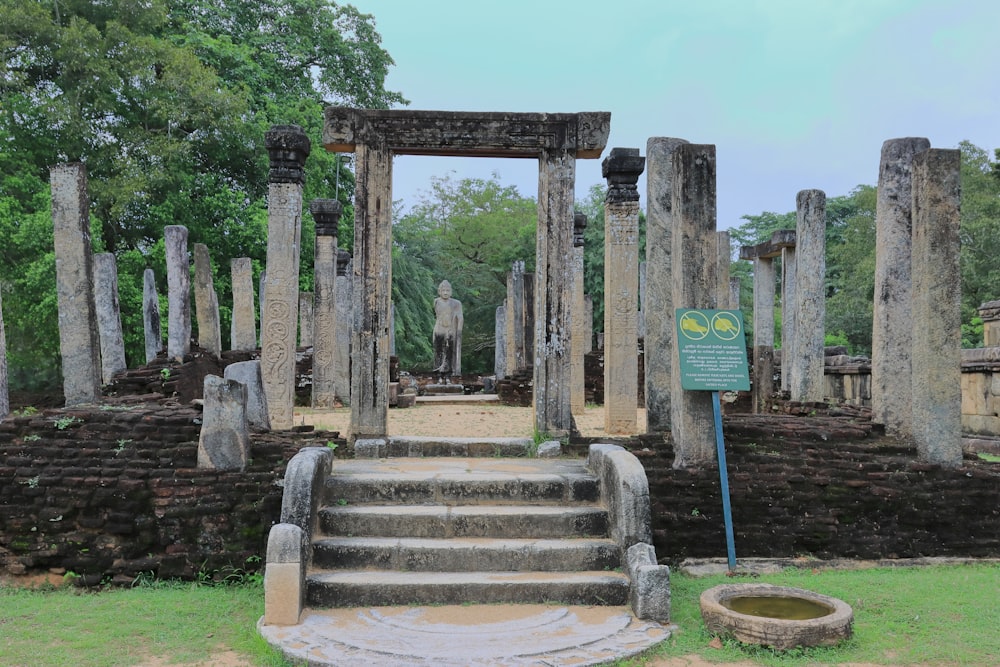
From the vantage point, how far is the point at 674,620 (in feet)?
17.5

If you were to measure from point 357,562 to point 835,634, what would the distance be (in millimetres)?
3227

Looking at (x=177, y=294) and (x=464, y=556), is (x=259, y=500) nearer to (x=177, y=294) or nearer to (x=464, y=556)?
(x=464, y=556)

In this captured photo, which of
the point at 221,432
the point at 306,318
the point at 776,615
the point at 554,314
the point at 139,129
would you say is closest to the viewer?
the point at 776,615

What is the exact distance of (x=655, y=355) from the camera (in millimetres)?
8547

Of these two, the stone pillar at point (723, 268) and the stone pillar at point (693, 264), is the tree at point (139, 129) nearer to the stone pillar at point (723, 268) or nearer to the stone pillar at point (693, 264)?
the stone pillar at point (723, 268)

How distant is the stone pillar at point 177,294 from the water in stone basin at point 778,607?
38.3ft

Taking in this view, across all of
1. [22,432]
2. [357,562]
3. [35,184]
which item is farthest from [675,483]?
[35,184]

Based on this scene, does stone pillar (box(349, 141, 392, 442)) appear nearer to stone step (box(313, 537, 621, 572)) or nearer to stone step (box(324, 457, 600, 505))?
stone step (box(324, 457, 600, 505))

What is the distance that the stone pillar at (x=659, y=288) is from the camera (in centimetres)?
841

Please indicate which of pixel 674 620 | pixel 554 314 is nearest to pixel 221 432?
pixel 554 314

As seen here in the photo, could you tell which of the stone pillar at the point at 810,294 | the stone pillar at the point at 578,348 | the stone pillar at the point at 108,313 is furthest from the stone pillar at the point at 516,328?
the stone pillar at the point at 108,313

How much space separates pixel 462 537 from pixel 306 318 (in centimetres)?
1294

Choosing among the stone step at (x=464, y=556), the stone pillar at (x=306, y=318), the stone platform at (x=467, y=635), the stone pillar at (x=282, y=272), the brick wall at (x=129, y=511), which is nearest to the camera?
the stone platform at (x=467, y=635)

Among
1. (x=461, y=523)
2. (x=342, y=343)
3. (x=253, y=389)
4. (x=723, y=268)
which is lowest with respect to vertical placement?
(x=461, y=523)
